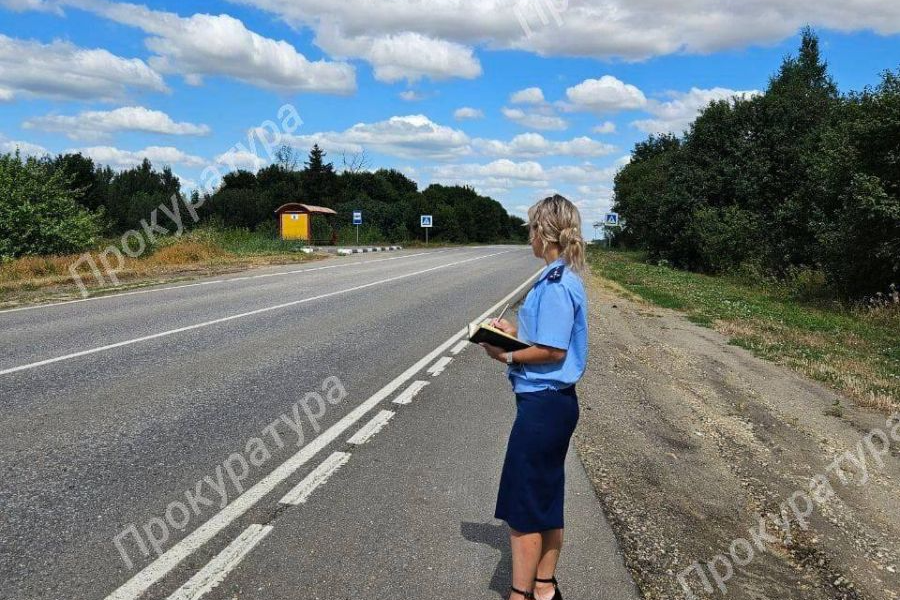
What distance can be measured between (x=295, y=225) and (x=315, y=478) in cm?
4429

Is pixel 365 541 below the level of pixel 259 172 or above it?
below

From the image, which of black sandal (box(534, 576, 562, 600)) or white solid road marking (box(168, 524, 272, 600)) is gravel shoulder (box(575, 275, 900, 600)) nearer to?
black sandal (box(534, 576, 562, 600))

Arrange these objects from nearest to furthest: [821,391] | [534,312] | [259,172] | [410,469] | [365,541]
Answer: [534,312] → [365,541] → [410,469] → [821,391] → [259,172]

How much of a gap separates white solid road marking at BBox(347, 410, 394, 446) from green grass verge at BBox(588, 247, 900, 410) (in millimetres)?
5267

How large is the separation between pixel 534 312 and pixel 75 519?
116 inches

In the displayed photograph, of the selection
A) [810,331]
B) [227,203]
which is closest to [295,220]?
[227,203]

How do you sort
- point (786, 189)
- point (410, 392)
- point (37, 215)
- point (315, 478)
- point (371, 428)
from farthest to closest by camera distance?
point (786, 189) → point (37, 215) → point (410, 392) → point (371, 428) → point (315, 478)

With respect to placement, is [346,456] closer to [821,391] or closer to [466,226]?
[821,391]

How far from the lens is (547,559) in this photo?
3.25m

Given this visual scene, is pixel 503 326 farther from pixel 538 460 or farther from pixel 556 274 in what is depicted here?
pixel 538 460

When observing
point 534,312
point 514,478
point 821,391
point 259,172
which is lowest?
point 821,391

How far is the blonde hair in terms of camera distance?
303cm

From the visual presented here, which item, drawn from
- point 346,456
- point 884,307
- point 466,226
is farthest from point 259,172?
point 346,456

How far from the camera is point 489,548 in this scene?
3.87 meters
